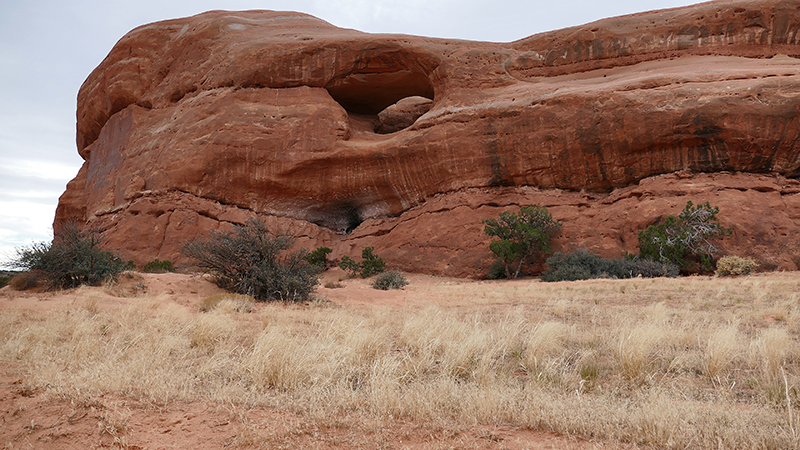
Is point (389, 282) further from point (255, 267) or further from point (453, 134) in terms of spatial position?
point (453, 134)

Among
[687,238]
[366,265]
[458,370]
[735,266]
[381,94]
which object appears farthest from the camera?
[381,94]

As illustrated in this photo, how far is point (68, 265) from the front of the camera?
9586mm

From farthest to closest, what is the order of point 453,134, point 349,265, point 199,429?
point 349,265 → point 453,134 → point 199,429

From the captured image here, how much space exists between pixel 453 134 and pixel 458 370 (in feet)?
55.7

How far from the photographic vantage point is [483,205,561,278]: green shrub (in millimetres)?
17812

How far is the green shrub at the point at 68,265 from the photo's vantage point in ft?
31.2

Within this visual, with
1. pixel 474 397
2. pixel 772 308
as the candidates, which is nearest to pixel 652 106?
pixel 772 308

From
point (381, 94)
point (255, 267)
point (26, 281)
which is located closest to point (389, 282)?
point (255, 267)

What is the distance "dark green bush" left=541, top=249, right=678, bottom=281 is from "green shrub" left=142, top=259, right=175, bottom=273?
1583 centimetres

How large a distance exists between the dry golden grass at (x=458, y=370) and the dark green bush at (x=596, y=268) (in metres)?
8.63

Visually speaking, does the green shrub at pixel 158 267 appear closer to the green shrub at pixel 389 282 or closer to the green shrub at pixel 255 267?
the green shrub at pixel 255 267

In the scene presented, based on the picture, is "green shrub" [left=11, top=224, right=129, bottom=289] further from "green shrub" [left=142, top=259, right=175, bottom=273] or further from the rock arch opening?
the rock arch opening

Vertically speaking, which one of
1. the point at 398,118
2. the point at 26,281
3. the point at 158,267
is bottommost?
the point at 158,267

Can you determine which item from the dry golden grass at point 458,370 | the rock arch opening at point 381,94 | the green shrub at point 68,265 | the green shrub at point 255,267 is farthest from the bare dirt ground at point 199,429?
the rock arch opening at point 381,94
